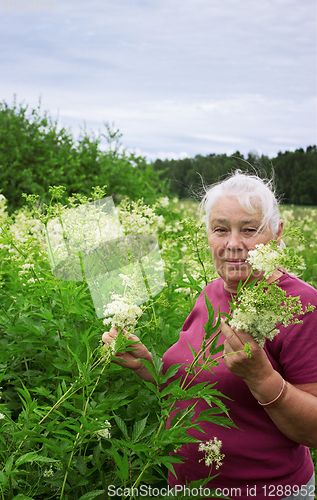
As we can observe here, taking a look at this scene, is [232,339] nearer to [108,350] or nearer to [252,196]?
[108,350]

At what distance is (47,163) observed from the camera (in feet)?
32.3

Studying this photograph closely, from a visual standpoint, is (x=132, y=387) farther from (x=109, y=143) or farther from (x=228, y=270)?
(x=109, y=143)

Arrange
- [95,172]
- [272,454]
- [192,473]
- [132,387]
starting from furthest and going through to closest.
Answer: [95,172], [132,387], [192,473], [272,454]

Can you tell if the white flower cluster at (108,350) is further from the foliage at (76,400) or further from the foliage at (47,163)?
the foliage at (47,163)

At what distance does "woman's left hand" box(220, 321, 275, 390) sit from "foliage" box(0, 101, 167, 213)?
8.04 m

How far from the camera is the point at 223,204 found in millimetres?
2062

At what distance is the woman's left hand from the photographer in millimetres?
1492

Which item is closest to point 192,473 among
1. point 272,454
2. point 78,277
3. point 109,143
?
point 272,454

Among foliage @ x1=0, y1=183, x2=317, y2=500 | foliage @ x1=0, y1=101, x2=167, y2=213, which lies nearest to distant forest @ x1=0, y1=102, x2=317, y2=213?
foliage @ x1=0, y1=101, x2=167, y2=213

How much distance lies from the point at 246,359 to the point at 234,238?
663mm

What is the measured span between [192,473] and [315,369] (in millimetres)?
835

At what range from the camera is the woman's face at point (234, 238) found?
1.98 m

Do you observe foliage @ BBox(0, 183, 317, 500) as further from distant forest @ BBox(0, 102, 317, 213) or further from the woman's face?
distant forest @ BBox(0, 102, 317, 213)

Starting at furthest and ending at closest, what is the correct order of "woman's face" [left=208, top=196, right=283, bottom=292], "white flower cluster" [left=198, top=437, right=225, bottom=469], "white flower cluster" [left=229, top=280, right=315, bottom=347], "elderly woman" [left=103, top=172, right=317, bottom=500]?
"woman's face" [left=208, top=196, right=283, bottom=292]
"white flower cluster" [left=198, top=437, right=225, bottom=469]
"elderly woman" [left=103, top=172, right=317, bottom=500]
"white flower cluster" [left=229, top=280, right=315, bottom=347]
